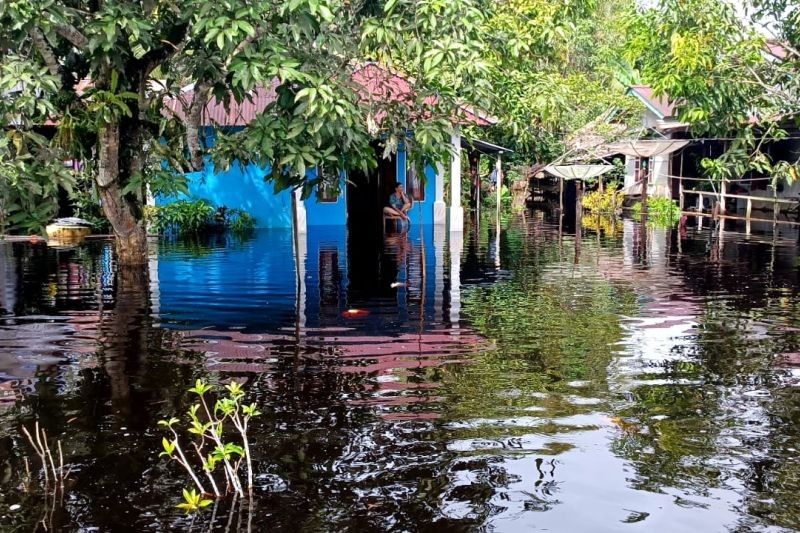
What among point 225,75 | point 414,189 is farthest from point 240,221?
point 225,75

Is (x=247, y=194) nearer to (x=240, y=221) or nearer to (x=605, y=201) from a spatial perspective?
(x=240, y=221)

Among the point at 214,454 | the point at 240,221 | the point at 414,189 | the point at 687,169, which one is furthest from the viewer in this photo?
the point at 687,169

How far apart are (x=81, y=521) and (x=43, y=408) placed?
2350mm

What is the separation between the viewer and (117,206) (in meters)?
13.6

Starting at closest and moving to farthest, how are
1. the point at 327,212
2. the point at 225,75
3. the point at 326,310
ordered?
1. the point at 225,75
2. the point at 326,310
3. the point at 327,212

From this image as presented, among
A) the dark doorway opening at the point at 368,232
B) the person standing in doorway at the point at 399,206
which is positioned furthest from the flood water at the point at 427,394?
the person standing in doorway at the point at 399,206

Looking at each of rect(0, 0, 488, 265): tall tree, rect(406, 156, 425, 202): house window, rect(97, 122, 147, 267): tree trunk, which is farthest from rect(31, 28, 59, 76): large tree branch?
rect(406, 156, 425, 202): house window

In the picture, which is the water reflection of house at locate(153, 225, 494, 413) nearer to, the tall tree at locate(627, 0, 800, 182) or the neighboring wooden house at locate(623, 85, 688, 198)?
the tall tree at locate(627, 0, 800, 182)

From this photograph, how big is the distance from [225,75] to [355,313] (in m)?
3.33

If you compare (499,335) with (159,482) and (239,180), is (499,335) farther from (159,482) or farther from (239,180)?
(239,180)

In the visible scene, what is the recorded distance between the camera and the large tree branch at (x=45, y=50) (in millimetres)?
11041

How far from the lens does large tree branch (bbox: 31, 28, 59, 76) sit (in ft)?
36.2

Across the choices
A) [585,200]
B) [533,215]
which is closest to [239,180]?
[533,215]

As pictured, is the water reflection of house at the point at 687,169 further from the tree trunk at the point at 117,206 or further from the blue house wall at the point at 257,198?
the tree trunk at the point at 117,206
